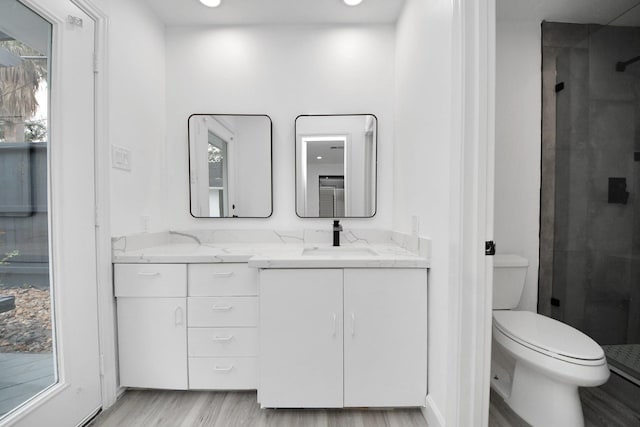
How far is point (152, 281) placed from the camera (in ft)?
4.96

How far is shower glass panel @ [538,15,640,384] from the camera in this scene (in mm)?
1728

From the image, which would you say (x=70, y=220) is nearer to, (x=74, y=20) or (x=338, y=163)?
(x=74, y=20)

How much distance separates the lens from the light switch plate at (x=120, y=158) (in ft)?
4.99

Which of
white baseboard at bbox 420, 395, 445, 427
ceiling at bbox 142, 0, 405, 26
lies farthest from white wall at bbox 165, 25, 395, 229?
white baseboard at bbox 420, 395, 445, 427

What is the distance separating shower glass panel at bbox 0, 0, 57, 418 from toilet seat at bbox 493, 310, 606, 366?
2136 millimetres

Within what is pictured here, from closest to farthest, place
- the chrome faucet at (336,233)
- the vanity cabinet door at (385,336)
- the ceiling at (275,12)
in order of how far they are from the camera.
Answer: the vanity cabinet door at (385,336) < the ceiling at (275,12) < the chrome faucet at (336,233)

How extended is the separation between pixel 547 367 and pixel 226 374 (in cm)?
153

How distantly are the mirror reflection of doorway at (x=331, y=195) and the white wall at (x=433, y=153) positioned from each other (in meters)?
0.45

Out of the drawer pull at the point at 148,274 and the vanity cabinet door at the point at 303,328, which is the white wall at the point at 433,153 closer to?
the vanity cabinet door at the point at 303,328

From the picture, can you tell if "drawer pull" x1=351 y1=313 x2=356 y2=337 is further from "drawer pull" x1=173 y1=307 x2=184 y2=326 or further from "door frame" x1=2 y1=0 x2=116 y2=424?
"door frame" x1=2 y1=0 x2=116 y2=424

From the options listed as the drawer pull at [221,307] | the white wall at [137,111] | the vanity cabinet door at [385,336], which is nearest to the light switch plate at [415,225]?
the vanity cabinet door at [385,336]

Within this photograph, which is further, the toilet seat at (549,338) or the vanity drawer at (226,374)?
the vanity drawer at (226,374)

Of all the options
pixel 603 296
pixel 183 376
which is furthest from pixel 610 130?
pixel 183 376

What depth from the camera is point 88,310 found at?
1.38 m
